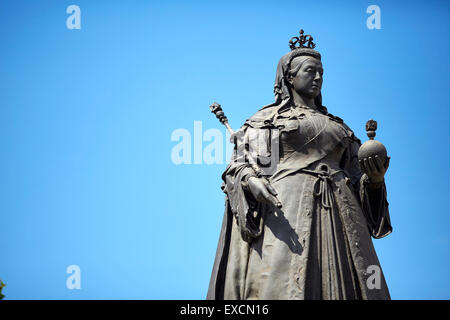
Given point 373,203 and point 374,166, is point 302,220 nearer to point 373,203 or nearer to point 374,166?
point 374,166

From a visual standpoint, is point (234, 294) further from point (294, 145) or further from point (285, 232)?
point (294, 145)

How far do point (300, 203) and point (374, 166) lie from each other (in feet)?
4.38

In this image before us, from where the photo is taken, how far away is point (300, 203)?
12789mm

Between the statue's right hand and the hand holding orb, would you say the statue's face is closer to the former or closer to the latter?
the hand holding orb

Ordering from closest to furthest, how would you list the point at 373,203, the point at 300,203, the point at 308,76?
the point at 300,203 → the point at 373,203 → the point at 308,76

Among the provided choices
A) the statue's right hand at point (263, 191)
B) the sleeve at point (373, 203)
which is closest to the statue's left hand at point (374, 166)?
the sleeve at point (373, 203)

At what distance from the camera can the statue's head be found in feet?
45.6

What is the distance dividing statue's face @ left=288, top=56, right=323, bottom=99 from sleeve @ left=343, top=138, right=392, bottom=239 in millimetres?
1232

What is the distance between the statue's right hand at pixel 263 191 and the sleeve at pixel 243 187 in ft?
0.86

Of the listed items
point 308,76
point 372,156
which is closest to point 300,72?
point 308,76

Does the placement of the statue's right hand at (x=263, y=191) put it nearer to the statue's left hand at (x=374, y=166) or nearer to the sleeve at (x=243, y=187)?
the sleeve at (x=243, y=187)

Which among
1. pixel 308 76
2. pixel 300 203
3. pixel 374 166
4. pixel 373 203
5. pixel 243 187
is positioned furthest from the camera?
pixel 308 76

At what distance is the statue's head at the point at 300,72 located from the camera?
547 inches

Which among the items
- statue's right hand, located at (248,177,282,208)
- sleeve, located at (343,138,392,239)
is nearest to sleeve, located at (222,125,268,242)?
statue's right hand, located at (248,177,282,208)
